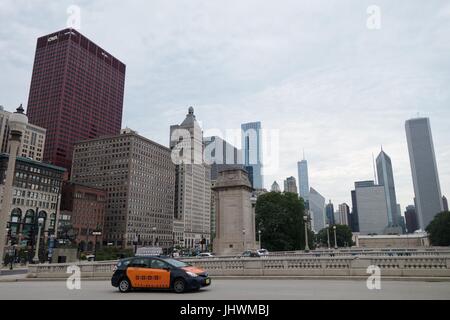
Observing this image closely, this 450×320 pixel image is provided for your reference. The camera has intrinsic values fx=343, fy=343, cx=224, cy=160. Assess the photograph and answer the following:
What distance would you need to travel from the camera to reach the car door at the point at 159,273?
45.6ft

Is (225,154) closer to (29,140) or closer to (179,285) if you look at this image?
(179,285)

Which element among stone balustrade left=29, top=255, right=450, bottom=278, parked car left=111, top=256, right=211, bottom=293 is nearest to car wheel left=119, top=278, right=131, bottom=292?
parked car left=111, top=256, right=211, bottom=293

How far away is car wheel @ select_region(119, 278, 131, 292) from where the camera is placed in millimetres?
14508

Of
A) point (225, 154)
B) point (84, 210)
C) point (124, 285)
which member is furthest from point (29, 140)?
point (124, 285)

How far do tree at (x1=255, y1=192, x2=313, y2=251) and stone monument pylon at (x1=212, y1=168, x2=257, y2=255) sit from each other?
23350mm

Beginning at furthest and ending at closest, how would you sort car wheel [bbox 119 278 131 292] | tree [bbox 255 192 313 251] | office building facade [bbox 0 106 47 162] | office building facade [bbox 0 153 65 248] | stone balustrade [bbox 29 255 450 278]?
office building facade [bbox 0 106 47 162]
office building facade [bbox 0 153 65 248]
tree [bbox 255 192 313 251]
stone balustrade [bbox 29 255 450 278]
car wheel [bbox 119 278 131 292]

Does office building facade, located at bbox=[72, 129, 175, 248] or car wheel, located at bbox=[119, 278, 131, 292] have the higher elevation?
office building facade, located at bbox=[72, 129, 175, 248]

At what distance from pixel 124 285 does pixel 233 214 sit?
113ft

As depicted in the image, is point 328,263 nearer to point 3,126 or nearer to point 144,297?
point 144,297

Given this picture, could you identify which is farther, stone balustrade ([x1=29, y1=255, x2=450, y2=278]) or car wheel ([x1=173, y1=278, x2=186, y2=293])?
stone balustrade ([x1=29, y1=255, x2=450, y2=278])

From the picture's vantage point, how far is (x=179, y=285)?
44.7 feet

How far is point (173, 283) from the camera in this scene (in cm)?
1375

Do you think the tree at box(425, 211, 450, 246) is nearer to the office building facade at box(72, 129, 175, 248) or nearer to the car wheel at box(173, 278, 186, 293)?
the car wheel at box(173, 278, 186, 293)
